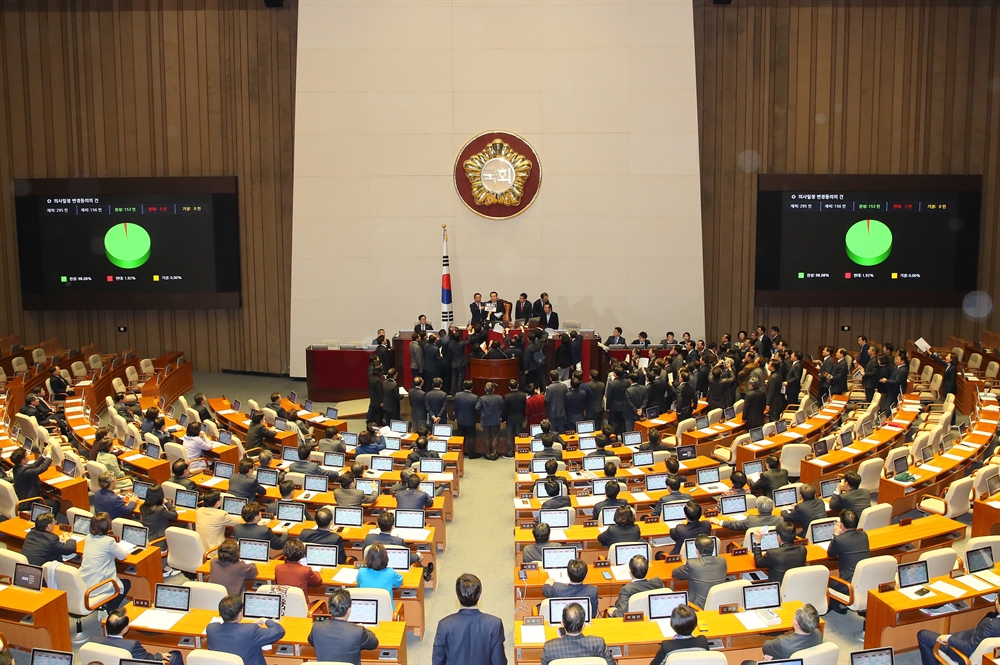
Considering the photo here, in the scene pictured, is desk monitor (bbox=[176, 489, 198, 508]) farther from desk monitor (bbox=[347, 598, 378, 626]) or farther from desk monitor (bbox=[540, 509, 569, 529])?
desk monitor (bbox=[540, 509, 569, 529])

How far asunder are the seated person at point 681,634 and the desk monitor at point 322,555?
348cm

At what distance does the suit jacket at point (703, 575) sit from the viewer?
304 inches

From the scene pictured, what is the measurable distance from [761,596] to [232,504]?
20.3ft

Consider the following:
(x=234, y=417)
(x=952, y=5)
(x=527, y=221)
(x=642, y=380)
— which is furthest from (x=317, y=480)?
(x=952, y=5)

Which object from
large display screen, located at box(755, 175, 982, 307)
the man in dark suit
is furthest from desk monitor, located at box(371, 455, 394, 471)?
large display screen, located at box(755, 175, 982, 307)

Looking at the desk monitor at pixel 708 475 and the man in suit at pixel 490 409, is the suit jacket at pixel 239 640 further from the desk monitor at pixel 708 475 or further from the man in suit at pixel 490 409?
the man in suit at pixel 490 409

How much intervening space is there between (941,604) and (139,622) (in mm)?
6979

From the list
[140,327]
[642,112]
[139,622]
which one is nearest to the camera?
[139,622]

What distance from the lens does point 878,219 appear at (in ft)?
67.7

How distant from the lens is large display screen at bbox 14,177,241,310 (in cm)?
2097

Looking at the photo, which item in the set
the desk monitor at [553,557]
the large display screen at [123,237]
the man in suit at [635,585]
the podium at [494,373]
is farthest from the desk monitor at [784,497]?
the large display screen at [123,237]

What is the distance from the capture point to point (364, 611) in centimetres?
715

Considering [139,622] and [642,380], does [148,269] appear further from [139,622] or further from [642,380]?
[139,622]

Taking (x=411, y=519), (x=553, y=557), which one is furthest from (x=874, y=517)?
(x=411, y=519)
